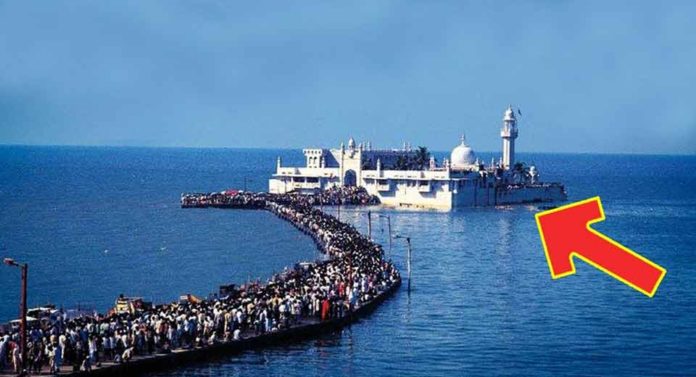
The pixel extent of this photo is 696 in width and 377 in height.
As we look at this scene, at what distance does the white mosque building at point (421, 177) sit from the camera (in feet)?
393

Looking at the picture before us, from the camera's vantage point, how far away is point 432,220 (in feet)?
342

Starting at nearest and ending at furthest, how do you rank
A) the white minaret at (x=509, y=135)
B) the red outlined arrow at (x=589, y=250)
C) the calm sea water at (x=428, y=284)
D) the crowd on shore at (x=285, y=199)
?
the red outlined arrow at (x=589, y=250) → the calm sea water at (x=428, y=284) → the crowd on shore at (x=285, y=199) → the white minaret at (x=509, y=135)

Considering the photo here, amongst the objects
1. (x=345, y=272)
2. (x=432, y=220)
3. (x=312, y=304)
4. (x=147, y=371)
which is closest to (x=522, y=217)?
(x=432, y=220)

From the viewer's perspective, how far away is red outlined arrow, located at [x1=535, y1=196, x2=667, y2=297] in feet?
60.8

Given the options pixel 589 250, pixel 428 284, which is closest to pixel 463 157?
pixel 428 284

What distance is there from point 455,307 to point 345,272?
17.9ft

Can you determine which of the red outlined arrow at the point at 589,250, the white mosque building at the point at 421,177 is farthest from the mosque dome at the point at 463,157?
the red outlined arrow at the point at 589,250

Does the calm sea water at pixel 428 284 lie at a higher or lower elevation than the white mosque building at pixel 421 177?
→ lower

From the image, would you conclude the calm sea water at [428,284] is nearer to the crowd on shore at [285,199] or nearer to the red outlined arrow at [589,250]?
the crowd on shore at [285,199]

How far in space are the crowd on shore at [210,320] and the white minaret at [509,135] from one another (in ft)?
272

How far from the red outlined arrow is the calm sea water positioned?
59.5 feet

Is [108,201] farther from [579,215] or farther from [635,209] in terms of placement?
[579,215]

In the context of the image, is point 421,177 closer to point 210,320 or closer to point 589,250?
point 210,320

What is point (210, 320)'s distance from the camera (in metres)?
39.1
